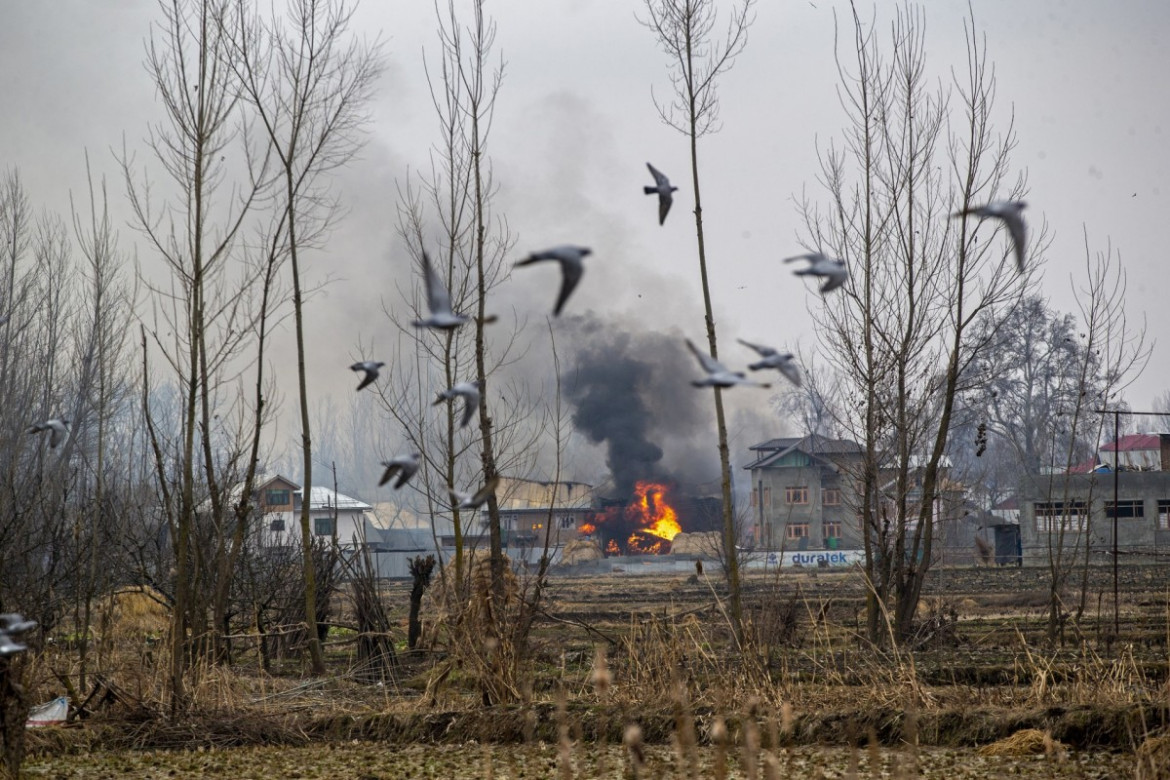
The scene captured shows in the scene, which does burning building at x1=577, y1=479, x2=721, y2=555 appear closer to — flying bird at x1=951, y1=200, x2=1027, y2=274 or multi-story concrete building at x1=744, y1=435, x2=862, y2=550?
multi-story concrete building at x1=744, y1=435, x2=862, y2=550

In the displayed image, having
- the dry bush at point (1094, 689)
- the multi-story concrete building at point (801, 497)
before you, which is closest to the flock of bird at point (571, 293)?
the dry bush at point (1094, 689)

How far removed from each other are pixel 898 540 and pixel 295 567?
24.7 ft

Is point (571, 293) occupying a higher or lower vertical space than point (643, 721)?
higher

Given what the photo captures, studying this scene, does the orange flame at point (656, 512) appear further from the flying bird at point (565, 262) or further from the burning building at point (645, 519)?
the flying bird at point (565, 262)

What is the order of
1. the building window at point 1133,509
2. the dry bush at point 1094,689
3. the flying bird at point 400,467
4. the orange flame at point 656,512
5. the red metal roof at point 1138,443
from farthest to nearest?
the orange flame at point 656,512 → the red metal roof at point 1138,443 → the building window at point 1133,509 → the dry bush at point 1094,689 → the flying bird at point 400,467

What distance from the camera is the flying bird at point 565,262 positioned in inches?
124

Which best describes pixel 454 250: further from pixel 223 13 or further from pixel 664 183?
pixel 664 183

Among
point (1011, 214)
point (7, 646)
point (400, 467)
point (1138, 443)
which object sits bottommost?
point (7, 646)

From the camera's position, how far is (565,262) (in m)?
3.20

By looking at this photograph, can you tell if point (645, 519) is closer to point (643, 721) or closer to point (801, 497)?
point (801, 497)

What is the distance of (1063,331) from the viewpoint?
177ft

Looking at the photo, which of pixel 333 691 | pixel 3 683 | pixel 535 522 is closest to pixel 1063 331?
pixel 535 522

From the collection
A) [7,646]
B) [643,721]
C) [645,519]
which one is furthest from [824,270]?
[645,519]

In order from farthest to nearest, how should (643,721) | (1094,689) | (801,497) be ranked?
(801,497)
(643,721)
(1094,689)
